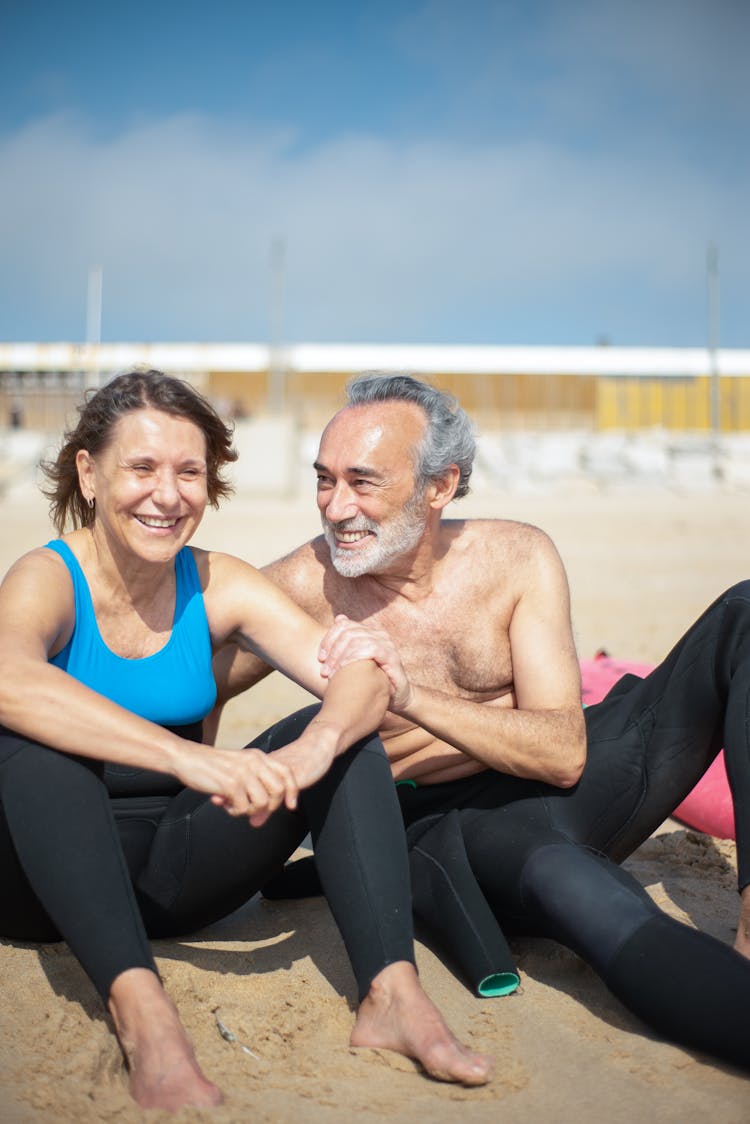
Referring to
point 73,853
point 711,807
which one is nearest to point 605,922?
point 73,853

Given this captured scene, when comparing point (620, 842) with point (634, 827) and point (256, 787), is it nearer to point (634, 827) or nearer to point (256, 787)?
point (634, 827)

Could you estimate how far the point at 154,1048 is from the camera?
2.16m

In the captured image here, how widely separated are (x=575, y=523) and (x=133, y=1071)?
1365cm

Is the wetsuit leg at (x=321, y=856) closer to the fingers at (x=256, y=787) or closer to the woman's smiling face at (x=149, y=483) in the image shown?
the fingers at (x=256, y=787)

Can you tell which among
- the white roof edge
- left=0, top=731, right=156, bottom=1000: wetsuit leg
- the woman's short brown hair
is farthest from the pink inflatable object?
the white roof edge

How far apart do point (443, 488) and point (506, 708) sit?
0.78 meters

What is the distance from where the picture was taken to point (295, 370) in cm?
3391

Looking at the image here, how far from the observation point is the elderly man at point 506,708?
244 centimetres

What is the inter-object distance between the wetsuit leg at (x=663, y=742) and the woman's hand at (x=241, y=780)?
0.82 m

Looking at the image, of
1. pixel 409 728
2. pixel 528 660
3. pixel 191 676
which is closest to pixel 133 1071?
pixel 191 676

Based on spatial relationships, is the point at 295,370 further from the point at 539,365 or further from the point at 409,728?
the point at 409,728

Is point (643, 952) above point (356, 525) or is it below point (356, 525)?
below

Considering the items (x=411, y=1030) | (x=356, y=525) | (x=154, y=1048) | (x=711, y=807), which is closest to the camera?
(x=154, y=1048)

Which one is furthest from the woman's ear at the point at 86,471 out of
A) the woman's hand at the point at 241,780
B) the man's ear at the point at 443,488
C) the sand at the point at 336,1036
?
the sand at the point at 336,1036
